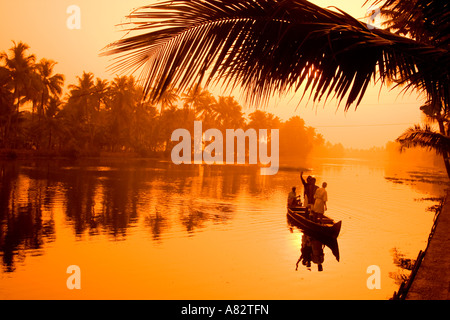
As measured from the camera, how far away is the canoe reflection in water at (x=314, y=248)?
1226cm

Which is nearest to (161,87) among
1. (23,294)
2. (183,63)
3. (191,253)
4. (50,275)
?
(183,63)

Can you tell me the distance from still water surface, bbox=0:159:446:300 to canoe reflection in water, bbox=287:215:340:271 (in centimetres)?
19

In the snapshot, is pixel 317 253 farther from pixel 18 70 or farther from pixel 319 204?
pixel 18 70

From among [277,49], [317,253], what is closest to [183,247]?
[317,253]

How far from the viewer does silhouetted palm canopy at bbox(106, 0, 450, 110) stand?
2.22 meters

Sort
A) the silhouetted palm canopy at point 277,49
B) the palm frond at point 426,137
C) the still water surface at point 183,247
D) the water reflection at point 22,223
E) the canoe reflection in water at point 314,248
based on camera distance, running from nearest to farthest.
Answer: the silhouetted palm canopy at point 277,49 < the still water surface at point 183,247 < the water reflection at point 22,223 < the canoe reflection in water at point 314,248 < the palm frond at point 426,137

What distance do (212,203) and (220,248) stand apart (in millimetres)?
10788

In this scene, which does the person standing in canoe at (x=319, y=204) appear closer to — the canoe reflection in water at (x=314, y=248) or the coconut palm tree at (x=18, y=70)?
the canoe reflection in water at (x=314, y=248)

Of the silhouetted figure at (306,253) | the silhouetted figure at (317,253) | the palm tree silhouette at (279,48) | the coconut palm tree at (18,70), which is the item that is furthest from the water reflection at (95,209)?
the coconut palm tree at (18,70)

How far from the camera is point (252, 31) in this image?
7.82 feet

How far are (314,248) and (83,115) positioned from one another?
62373 mm

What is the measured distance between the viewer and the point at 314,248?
13742 mm

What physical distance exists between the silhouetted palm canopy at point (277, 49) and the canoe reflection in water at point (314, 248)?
9.92 metres

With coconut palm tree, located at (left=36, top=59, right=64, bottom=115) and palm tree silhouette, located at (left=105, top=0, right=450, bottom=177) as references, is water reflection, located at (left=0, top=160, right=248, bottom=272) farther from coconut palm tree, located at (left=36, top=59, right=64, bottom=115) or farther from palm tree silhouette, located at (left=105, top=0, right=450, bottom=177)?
coconut palm tree, located at (left=36, top=59, right=64, bottom=115)
